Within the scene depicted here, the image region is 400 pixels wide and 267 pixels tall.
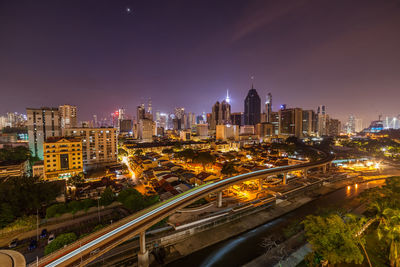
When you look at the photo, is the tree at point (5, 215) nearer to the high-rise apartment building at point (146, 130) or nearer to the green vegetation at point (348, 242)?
the green vegetation at point (348, 242)

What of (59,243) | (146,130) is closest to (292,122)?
(146,130)

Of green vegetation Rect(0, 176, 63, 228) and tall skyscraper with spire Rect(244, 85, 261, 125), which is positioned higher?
tall skyscraper with spire Rect(244, 85, 261, 125)

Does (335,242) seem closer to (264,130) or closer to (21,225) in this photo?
(21,225)

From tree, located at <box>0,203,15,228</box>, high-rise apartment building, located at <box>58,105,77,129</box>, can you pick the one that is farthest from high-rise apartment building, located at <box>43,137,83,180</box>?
high-rise apartment building, located at <box>58,105,77,129</box>

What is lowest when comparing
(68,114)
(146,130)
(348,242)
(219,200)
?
(219,200)

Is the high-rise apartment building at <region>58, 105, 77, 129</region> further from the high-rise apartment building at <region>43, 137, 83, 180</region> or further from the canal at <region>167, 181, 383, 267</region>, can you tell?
the canal at <region>167, 181, 383, 267</region>

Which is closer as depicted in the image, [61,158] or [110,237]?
[110,237]
